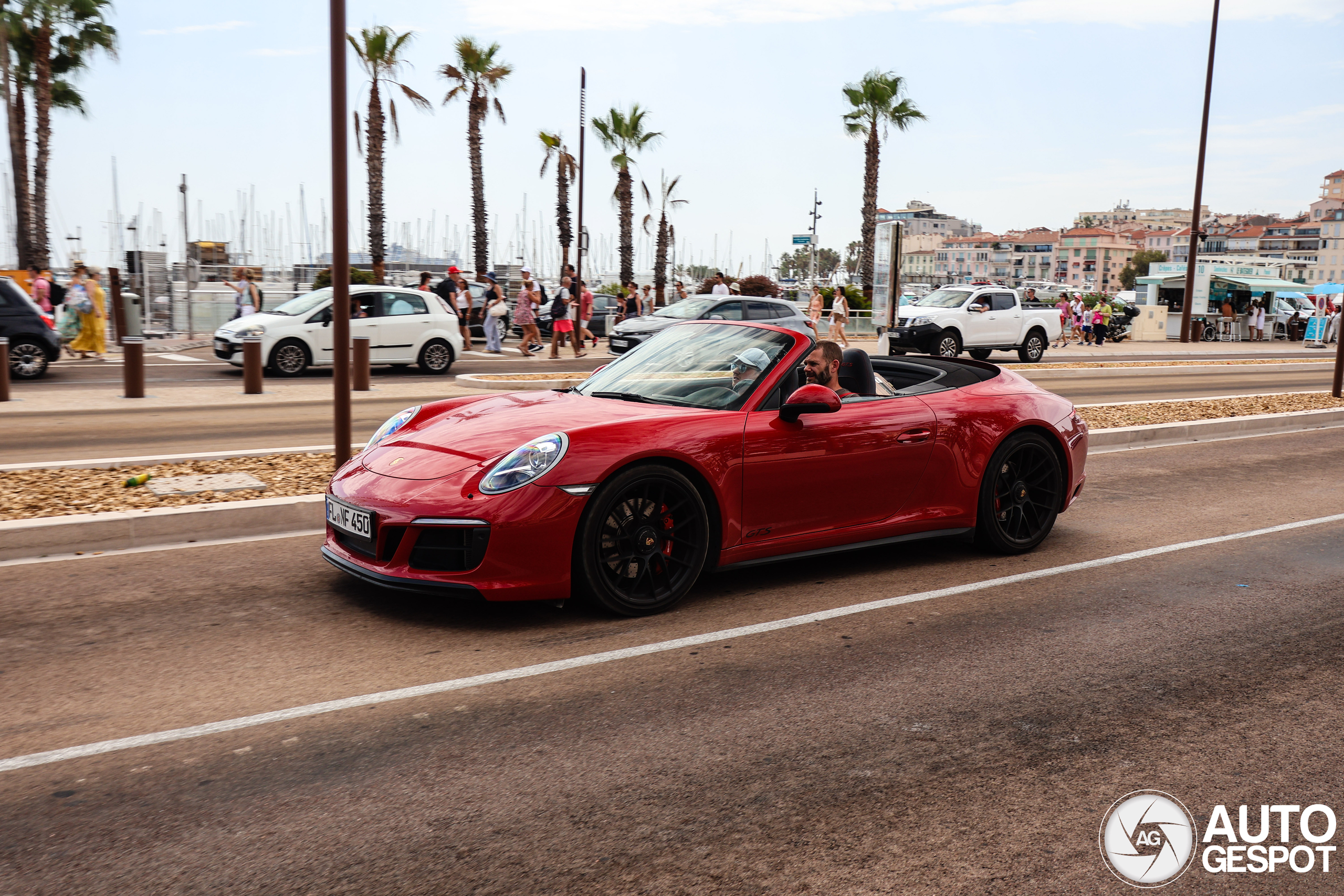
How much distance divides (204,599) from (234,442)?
5882 millimetres

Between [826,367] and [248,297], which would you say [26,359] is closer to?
[248,297]

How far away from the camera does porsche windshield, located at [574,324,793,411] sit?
222 inches

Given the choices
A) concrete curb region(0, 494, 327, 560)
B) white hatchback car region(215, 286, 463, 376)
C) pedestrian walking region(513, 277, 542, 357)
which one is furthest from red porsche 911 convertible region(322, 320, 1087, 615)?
pedestrian walking region(513, 277, 542, 357)

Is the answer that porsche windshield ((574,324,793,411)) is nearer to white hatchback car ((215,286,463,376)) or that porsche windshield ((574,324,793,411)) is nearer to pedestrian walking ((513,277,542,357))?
white hatchback car ((215,286,463,376))

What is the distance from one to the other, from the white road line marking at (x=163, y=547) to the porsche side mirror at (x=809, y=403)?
2609mm

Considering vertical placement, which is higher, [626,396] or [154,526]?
[626,396]

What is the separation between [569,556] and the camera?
484 centimetres

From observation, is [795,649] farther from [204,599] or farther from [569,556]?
[204,599]

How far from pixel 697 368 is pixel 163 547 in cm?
342

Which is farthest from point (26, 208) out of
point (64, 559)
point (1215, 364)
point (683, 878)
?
point (683, 878)

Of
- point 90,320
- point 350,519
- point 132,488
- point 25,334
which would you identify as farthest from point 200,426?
point 90,320

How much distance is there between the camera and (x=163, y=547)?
6.52 m

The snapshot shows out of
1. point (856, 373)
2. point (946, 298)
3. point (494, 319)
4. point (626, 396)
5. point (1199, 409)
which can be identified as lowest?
point (1199, 409)

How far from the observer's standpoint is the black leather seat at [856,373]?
19.7 feet
